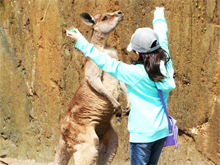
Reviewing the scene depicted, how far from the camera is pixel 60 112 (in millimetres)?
5797

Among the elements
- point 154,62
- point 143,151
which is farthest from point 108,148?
point 154,62

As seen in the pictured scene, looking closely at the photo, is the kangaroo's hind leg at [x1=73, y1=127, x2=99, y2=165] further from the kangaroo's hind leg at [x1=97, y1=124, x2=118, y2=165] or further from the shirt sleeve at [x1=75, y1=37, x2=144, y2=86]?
the shirt sleeve at [x1=75, y1=37, x2=144, y2=86]

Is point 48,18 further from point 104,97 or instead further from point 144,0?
point 104,97


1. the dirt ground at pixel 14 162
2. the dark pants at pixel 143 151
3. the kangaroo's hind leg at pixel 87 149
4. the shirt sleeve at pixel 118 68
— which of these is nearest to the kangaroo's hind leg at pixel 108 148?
the kangaroo's hind leg at pixel 87 149

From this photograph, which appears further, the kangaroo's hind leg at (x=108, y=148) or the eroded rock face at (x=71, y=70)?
the eroded rock face at (x=71, y=70)

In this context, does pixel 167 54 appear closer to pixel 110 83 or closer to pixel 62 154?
pixel 110 83

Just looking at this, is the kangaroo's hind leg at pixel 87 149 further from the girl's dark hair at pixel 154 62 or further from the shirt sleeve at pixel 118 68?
the girl's dark hair at pixel 154 62

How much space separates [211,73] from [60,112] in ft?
9.86

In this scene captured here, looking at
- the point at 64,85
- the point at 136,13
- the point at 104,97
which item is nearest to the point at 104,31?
the point at 104,97

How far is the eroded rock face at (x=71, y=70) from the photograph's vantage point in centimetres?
503

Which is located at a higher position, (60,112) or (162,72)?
(162,72)

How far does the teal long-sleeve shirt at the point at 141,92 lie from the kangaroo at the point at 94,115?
0.92 metres

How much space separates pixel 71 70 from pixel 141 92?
3.08m

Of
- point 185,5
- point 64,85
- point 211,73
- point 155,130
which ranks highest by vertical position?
point 185,5
